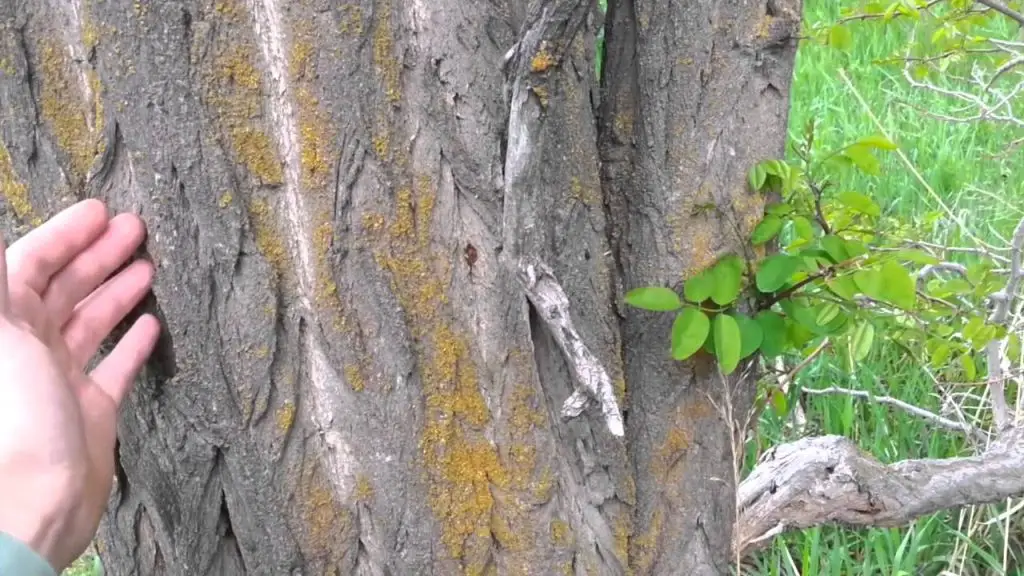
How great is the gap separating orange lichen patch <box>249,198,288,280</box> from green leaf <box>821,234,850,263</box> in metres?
0.69

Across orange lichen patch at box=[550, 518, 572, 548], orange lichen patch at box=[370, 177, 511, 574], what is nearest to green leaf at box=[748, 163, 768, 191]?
orange lichen patch at box=[370, 177, 511, 574]

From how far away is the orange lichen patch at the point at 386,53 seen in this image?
3.17 ft

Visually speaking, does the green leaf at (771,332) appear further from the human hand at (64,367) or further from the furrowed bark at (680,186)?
the human hand at (64,367)

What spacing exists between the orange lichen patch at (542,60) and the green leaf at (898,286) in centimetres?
50

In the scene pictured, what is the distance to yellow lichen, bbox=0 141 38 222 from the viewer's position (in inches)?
40.8

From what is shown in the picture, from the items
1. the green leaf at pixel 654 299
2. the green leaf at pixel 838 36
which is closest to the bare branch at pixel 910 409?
the green leaf at pixel 838 36

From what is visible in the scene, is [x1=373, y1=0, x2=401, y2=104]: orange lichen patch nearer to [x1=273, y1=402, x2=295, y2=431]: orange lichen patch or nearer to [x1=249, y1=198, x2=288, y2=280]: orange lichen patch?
[x1=249, y1=198, x2=288, y2=280]: orange lichen patch

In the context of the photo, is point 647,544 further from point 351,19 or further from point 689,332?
point 351,19

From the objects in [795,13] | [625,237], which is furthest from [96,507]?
[795,13]

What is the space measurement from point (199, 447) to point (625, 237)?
63cm

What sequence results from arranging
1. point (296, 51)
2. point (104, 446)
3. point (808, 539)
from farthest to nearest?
point (808, 539) < point (104, 446) < point (296, 51)

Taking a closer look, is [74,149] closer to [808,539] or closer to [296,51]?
[296,51]

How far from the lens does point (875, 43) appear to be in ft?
13.4

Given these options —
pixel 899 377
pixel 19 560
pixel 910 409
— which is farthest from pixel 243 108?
pixel 899 377
